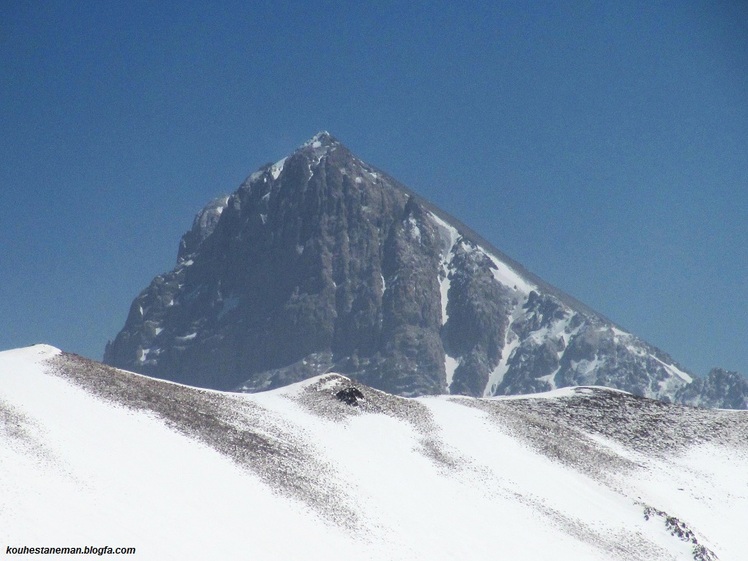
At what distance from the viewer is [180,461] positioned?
41125 millimetres

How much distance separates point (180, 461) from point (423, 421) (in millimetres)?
21705

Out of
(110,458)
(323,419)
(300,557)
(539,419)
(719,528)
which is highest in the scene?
(539,419)

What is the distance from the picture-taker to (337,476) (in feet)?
148

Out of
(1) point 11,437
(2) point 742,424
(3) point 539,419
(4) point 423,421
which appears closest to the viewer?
(1) point 11,437

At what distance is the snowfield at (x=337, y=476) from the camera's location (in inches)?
1367

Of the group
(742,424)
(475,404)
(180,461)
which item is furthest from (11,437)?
(742,424)

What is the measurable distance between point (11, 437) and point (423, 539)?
18289 millimetres

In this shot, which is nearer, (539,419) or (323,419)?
(323,419)

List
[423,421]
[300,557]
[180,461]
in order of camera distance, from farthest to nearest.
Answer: [423,421], [180,461], [300,557]

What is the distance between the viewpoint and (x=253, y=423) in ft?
167

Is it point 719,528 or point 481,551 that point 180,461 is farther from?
point 719,528

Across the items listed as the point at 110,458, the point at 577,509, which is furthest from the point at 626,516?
the point at 110,458

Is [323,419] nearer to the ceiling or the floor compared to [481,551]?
nearer to the ceiling

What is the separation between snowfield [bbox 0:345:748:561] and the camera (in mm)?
34719
